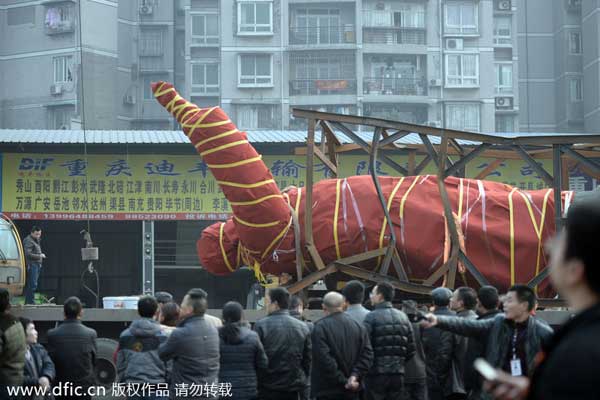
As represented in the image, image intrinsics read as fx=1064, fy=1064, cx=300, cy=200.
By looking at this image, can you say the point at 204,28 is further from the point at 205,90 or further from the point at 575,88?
the point at 575,88

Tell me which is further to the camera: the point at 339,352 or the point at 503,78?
the point at 503,78

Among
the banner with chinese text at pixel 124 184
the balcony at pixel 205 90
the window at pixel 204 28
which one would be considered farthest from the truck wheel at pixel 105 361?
the window at pixel 204 28

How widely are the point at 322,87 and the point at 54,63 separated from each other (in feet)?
44.9

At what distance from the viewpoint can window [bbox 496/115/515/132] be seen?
2248 inches

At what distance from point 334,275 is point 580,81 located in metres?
46.6

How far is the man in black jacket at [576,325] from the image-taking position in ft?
8.87

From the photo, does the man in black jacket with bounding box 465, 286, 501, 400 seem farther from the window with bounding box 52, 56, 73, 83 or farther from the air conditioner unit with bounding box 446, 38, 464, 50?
the air conditioner unit with bounding box 446, 38, 464, 50

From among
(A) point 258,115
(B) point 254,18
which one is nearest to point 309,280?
(A) point 258,115

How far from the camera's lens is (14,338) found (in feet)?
29.2

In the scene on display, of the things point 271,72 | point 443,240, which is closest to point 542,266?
point 443,240

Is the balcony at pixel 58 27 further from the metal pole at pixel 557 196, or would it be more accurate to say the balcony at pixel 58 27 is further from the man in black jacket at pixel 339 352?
the man in black jacket at pixel 339 352

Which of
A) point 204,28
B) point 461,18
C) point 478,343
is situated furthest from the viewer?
point 204,28

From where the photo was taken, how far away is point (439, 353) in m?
10.7

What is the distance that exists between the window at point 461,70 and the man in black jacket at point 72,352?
46505mm
